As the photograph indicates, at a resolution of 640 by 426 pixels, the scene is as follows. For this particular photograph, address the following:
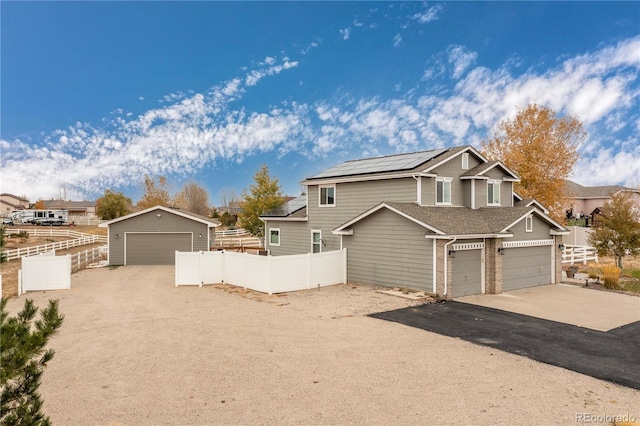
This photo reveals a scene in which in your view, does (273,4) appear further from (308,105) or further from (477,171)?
(308,105)

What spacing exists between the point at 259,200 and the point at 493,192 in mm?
19999

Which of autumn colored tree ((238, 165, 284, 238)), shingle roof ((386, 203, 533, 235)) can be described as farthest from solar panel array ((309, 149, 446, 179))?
autumn colored tree ((238, 165, 284, 238))

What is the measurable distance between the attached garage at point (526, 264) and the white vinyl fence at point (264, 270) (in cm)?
768

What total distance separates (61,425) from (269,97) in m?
45.3

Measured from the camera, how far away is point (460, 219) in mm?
17531

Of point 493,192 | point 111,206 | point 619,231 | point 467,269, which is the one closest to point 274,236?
point 467,269

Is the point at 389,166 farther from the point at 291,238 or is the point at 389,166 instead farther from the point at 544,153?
the point at 544,153

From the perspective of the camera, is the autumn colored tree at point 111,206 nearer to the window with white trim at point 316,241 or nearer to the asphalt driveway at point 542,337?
the window with white trim at point 316,241

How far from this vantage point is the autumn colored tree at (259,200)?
1348 inches

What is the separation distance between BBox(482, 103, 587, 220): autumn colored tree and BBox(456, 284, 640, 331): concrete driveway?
16867 millimetres

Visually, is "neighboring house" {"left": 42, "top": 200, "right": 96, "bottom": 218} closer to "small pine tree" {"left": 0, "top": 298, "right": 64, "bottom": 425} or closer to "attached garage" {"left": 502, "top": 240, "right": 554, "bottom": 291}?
"attached garage" {"left": 502, "top": 240, "right": 554, "bottom": 291}

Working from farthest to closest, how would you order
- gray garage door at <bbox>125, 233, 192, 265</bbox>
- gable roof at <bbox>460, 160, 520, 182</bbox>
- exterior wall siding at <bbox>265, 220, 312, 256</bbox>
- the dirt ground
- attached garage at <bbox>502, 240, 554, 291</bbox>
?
1. gray garage door at <bbox>125, 233, 192, 265</bbox>
2. exterior wall siding at <bbox>265, 220, 312, 256</bbox>
3. gable roof at <bbox>460, 160, 520, 182</bbox>
4. attached garage at <bbox>502, 240, 554, 291</bbox>
5. the dirt ground

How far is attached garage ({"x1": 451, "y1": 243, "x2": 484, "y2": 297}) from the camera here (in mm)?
16031

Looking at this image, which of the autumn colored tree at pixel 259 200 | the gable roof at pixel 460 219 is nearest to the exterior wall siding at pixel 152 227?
the autumn colored tree at pixel 259 200
